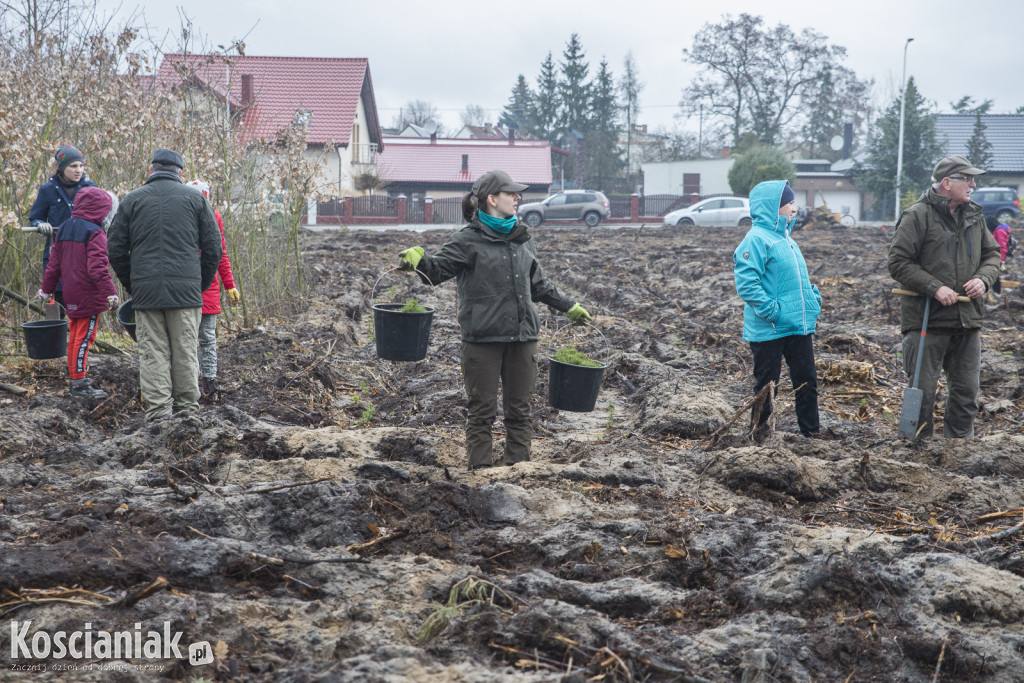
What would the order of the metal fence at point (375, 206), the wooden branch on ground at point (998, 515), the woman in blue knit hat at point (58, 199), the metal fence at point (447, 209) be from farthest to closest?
the metal fence at point (447, 209)
the metal fence at point (375, 206)
the woman in blue knit hat at point (58, 199)
the wooden branch on ground at point (998, 515)

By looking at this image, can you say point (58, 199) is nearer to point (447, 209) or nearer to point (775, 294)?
point (775, 294)

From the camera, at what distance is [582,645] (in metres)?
2.48

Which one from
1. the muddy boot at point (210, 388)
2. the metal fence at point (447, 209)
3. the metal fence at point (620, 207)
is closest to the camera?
the muddy boot at point (210, 388)

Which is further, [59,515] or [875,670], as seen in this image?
[59,515]

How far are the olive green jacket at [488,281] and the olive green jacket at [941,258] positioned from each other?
87.7 inches

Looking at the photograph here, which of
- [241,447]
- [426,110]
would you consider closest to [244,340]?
[241,447]

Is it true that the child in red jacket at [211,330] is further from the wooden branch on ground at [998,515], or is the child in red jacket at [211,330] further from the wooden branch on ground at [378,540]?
the wooden branch on ground at [998,515]

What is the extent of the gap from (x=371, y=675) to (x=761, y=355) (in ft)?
11.3

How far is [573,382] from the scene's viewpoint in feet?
16.5

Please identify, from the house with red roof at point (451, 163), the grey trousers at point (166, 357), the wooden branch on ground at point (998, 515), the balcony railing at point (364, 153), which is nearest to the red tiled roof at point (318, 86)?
the balcony railing at point (364, 153)

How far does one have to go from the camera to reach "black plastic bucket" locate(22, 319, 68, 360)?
6113 mm

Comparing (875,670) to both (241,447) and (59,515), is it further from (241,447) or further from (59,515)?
(241,447)

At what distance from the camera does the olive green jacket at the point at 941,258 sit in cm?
480

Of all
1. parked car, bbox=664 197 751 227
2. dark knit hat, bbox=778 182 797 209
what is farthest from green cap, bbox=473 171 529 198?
parked car, bbox=664 197 751 227
